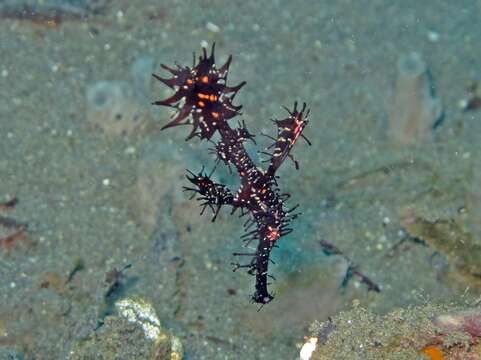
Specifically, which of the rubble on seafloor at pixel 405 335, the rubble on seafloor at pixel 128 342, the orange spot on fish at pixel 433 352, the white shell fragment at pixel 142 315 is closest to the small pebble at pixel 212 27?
the white shell fragment at pixel 142 315

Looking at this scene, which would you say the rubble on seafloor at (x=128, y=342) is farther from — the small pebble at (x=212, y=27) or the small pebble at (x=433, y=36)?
the small pebble at (x=433, y=36)

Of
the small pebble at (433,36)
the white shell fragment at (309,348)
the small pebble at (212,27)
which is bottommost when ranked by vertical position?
the white shell fragment at (309,348)

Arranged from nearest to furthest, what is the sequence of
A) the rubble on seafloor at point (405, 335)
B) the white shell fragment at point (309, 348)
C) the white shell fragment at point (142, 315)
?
the rubble on seafloor at point (405, 335) < the white shell fragment at point (309, 348) < the white shell fragment at point (142, 315)

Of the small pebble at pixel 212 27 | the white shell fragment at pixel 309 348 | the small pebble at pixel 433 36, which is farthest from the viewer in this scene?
the small pebble at pixel 433 36

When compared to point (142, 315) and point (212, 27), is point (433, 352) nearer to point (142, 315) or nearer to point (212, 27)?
point (142, 315)

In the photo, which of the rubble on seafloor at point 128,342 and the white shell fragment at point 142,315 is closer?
the rubble on seafloor at point 128,342

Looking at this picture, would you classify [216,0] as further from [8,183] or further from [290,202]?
[8,183]

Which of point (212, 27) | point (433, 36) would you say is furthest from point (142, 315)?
point (433, 36)
